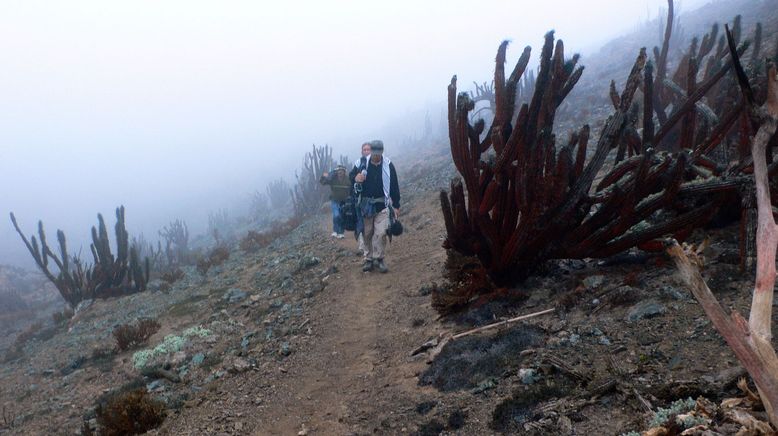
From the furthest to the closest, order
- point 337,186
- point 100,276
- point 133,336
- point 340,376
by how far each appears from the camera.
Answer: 1. point 100,276
2. point 337,186
3. point 133,336
4. point 340,376

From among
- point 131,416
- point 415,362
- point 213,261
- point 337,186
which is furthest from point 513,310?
point 213,261

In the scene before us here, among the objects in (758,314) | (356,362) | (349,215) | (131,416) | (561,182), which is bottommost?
(356,362)

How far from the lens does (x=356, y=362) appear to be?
535cm

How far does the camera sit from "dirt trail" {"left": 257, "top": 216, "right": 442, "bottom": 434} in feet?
13.7

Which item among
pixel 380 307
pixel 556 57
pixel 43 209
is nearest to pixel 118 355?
pixel 380 307

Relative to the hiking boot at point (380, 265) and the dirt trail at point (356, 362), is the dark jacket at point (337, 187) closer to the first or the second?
the hiking boot at point (380, 265)

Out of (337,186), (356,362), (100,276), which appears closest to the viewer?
(356,362)

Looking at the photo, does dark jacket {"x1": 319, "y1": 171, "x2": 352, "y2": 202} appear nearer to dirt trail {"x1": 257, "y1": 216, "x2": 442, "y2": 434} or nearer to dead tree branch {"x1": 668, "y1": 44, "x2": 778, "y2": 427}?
dirt trail {"x1": 257, "y1": 216, "x2": 442, "y2": 434}

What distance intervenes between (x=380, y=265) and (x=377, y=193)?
1356 millimetres

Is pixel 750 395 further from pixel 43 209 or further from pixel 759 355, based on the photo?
pixel 43 209

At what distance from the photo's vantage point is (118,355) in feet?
27.2

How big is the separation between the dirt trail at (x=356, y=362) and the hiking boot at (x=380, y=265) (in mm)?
99

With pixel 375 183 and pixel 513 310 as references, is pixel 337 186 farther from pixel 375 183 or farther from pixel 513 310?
pixel 513 310

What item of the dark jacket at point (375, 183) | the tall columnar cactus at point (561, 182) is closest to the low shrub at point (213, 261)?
the dark jacket at point (375, 183)
